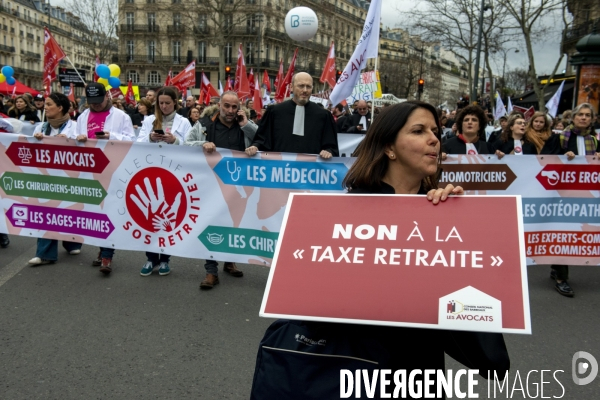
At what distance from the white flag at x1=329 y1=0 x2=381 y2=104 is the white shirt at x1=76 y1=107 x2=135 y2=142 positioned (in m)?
3.21

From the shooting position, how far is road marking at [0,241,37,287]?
5.70 metres

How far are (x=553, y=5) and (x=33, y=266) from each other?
24.6 metres

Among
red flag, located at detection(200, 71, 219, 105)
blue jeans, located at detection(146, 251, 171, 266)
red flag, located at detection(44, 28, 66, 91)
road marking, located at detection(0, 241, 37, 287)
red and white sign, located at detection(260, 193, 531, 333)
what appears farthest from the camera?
red flag, located at detection(200, 71, 219, 105)

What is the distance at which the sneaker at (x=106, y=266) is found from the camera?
5841 millimetres

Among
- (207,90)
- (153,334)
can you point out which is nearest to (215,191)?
(153,334)

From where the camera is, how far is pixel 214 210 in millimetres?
5516

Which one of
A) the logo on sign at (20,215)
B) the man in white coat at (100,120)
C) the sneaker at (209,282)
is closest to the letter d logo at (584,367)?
the sneaker at (209,282)

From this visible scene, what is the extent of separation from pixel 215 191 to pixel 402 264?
13.4 ft

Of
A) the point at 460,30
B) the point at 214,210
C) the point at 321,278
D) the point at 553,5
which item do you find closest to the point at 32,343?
the point at 214,210

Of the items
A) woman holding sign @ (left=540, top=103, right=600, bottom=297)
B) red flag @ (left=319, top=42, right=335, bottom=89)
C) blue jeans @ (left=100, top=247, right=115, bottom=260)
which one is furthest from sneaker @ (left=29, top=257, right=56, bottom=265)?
red flag @ (left=319, top=42, right=335, bottom=89)

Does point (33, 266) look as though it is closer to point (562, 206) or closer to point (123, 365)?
point (123, 365)

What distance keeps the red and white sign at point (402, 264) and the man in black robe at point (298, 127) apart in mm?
4031

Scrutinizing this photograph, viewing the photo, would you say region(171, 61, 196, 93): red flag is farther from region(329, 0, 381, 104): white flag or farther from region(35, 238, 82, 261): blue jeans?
region(35, 238, 82, 261): blue jeans

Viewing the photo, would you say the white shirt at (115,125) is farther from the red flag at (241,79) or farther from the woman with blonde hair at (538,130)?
the red flag at (241,79)
